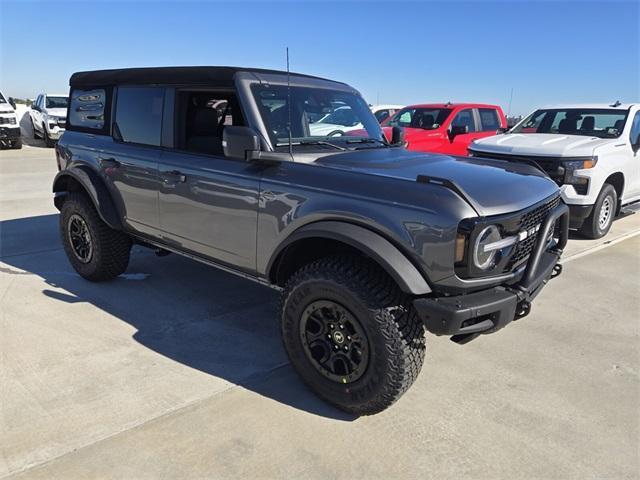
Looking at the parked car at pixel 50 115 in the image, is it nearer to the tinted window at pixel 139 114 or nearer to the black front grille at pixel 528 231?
the tinted window at pixel 139 114

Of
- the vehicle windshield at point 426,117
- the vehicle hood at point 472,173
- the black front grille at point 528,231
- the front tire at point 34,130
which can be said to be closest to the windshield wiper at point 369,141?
the vehicle hood at point 472,173

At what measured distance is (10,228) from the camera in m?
6.73

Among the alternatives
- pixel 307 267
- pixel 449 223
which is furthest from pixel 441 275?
pixel 307 267

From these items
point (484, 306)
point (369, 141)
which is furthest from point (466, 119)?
point (484, 306)

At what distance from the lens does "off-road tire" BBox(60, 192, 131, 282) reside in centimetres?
446

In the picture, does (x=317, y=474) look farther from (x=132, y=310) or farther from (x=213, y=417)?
(x=132, y=310)

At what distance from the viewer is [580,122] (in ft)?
25.1

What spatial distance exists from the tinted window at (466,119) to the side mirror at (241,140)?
8877mm

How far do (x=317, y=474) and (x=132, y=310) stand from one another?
2387 mm

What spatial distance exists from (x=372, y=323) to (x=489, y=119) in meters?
Answer: 10.4

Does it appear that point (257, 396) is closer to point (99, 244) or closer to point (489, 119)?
point (99, 244)

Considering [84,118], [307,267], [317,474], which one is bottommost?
[317,474]

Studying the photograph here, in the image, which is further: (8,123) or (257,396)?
(8,123)

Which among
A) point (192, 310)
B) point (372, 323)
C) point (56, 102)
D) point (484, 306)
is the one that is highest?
point (56, 102)
